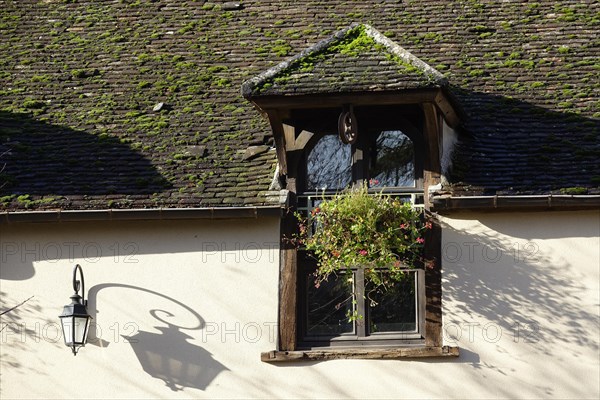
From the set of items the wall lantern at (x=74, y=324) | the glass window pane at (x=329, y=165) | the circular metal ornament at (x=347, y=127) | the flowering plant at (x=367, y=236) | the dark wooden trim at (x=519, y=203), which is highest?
the circular metal ornament at (x=347, y=127)

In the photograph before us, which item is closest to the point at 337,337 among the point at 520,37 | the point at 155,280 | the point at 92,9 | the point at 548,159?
the point at 155,280

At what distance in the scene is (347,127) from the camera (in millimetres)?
10102

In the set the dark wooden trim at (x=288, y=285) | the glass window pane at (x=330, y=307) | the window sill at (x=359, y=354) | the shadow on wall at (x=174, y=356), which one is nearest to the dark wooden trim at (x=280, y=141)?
the dark wooden trim at (x=288, y=285)

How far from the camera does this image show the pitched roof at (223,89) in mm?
10500

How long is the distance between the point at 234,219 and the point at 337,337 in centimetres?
154

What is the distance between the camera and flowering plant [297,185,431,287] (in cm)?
979

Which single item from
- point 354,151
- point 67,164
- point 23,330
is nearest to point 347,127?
point 354,151

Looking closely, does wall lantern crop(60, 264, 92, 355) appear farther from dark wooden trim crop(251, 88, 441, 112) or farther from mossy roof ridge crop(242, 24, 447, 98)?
mossy roof ridge crop(242, 24, 447, 98)

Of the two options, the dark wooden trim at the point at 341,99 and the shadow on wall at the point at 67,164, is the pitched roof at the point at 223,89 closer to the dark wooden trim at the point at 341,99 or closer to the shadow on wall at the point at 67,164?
the shadow on wall at the point at 67,164

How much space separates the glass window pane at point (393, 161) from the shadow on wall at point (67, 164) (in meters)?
2.17

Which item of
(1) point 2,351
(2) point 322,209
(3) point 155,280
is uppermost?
(2) point 322,209

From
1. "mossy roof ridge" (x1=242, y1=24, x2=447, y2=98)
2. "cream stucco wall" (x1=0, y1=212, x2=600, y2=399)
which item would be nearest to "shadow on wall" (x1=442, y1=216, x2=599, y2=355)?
"cream stucco wall" (x1=0, y1=212, x2=600, y2=399)

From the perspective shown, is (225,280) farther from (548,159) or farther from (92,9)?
(92,9)

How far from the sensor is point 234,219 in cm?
1042
